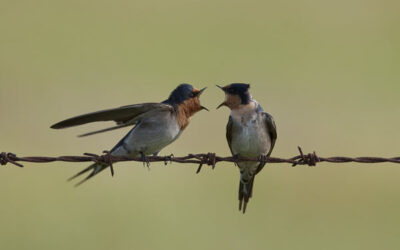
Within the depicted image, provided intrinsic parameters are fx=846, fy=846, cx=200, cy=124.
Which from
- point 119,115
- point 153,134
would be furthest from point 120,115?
point 153,134

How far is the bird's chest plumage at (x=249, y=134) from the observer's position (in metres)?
8.20

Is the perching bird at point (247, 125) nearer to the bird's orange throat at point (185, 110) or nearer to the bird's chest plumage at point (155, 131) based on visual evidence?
the bird's orange throat at point (185, 110)

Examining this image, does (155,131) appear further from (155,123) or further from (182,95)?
(182,95)

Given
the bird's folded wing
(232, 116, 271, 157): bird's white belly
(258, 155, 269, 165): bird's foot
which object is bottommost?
(258, 155, 269, 165): bird's foot

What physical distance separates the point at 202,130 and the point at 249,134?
8.39m

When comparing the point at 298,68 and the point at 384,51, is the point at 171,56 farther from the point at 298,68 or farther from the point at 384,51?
the point at 384,51

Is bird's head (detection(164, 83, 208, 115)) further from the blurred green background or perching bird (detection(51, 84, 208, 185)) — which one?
the blurred green background

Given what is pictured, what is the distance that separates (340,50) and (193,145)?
1246 cm

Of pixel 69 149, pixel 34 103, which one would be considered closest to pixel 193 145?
pixel 69 149

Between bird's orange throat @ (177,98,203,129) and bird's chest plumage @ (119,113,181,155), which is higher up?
bird's orange throat @ (177,98,203,129)

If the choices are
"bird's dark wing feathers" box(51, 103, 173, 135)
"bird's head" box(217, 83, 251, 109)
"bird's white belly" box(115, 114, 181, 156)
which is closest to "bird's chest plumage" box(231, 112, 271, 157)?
"bird's head" box(217, 83, 251, 109)

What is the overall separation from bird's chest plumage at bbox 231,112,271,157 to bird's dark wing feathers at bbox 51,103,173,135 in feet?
2.27

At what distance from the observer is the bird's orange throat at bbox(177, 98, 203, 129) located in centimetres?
823

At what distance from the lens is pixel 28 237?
42.8 feet
